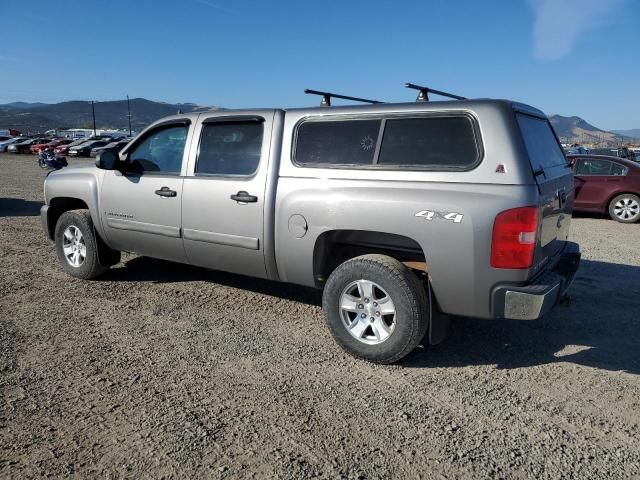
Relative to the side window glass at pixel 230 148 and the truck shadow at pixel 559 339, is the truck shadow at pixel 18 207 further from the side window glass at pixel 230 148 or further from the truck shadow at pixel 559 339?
the truck shadow at pixel 559 339

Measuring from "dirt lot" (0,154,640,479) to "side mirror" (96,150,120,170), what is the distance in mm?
1340

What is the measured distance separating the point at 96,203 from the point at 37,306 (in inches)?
48.5

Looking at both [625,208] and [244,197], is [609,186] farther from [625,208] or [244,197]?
[244,197]

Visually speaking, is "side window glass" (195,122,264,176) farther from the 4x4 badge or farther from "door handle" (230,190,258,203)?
the 4x4 badge

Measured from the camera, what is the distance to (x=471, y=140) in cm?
353

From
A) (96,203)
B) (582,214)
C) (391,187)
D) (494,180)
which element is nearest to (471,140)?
(494,180)

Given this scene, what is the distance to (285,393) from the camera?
3.40 metres

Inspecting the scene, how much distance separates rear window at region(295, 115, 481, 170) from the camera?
3.57 meters

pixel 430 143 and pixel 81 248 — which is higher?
pixel 430 143

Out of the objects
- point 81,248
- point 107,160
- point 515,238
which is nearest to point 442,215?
point 515,238

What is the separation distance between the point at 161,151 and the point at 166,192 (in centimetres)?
53

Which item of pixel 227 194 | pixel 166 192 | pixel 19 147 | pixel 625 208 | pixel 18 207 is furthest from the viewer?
pixel 19 147

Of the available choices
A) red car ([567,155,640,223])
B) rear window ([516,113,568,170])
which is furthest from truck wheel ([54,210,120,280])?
red car ([567,155,640,223])

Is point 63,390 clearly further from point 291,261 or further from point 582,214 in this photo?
point 582,214
